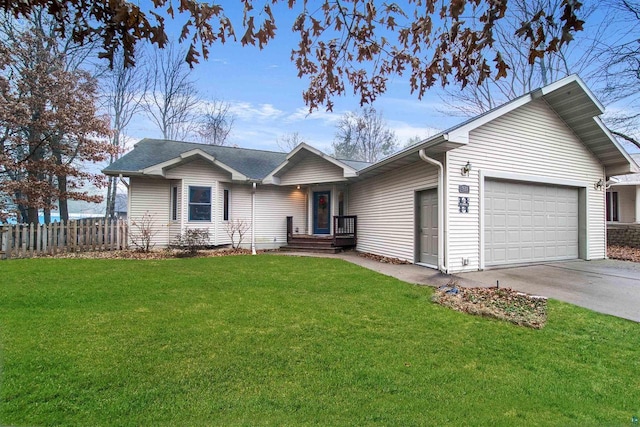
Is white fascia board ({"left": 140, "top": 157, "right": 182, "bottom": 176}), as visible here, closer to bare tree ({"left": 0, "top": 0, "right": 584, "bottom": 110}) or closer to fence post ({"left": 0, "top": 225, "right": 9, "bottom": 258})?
fence post ({"left": 0, "top": 225, "right": 9, "bottom": 258})

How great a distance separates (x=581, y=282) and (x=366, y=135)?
27.4m

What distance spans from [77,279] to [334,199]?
9.14 metres

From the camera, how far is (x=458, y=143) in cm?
741

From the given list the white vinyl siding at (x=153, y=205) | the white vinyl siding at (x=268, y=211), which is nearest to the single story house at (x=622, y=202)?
the white vinyl siding at (x=268, y=211)

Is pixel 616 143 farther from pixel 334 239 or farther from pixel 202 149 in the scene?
pixel 202 149

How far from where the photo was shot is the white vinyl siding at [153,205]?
41.0ft

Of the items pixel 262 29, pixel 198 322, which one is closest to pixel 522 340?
pixel 198 322

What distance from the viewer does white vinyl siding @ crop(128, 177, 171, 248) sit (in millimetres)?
12500

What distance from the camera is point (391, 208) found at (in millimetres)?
10469

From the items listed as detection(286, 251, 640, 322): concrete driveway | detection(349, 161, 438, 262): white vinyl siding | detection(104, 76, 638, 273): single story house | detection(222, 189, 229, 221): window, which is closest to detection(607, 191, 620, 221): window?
detection(104, 76, 638, 273): single story house

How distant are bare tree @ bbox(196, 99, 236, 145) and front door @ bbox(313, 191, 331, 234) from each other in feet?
55.2

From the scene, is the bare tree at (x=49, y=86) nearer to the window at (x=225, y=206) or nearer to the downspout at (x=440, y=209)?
the window at (x=225, y=206)

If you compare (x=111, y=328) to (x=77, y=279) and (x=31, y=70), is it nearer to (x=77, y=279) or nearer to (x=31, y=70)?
(x=77, y=279)

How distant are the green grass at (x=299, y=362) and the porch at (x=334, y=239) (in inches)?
269
